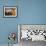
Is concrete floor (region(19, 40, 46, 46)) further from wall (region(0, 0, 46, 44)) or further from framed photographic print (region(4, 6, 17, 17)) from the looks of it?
Answer: framed photographic print (region(4, 6, 17, 17))

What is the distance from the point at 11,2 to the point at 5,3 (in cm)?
21

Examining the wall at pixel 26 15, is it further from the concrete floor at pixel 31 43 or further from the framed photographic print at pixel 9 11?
the concrete floor at pixel 31 43

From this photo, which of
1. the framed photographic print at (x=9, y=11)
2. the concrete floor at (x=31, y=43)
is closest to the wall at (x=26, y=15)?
the framed photographic print at (x=9, y=11)

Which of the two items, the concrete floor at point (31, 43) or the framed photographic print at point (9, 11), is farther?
the framed photographic print at point (9, 11)

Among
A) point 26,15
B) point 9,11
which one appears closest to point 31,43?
point 26,15

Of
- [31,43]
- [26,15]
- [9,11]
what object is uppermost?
[9,11]

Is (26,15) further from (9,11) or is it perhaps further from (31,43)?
(31,43)

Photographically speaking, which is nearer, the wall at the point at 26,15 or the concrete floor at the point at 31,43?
the concrete floor at the point at 31,43

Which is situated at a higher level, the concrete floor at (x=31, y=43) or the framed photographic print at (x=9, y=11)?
the framed photographic print at (x=9, y=11)

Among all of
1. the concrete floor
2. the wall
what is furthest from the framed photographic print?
the concrete floor

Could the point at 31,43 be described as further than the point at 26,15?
No

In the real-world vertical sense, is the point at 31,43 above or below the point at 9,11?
below

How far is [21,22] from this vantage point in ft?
15.7

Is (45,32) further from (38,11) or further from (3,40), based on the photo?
(3,40)
